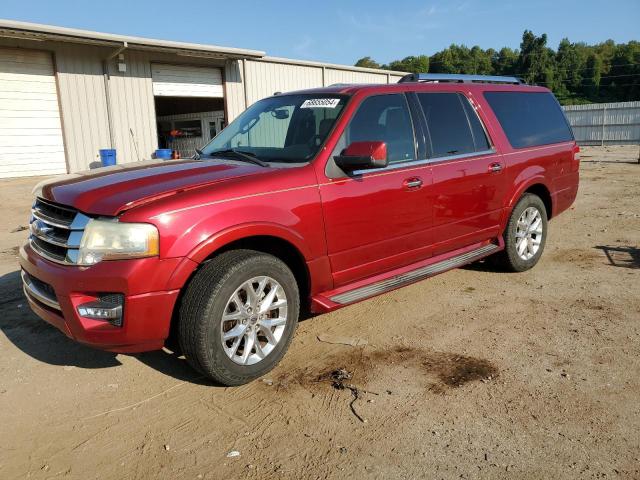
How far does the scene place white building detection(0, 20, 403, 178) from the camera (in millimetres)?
12273

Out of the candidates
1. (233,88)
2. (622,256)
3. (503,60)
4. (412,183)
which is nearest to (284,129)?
(412,183)

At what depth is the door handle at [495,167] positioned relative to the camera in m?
4.98

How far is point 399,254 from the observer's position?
4289 millimetres

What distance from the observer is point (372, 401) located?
10.2ft

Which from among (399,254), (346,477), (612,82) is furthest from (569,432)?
(612,82)

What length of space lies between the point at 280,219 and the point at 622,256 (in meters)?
4.83

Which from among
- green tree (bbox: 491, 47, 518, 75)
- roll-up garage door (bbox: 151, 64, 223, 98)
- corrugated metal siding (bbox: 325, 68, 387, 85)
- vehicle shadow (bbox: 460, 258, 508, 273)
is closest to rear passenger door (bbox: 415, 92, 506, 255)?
vehicle shadow (bbox: 460, 258, 508, 273)

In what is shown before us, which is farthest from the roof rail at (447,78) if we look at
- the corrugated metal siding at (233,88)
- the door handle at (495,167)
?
the corrugated metal siding at (233,88)

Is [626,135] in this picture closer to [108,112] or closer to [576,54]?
[108,112]

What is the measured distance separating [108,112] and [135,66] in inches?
62.2

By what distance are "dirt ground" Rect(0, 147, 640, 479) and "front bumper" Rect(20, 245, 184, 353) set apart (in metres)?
0.48

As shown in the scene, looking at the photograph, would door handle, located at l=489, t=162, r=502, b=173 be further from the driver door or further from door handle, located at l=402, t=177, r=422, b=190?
door handle, located at l=402, t=177, r=422, b=190

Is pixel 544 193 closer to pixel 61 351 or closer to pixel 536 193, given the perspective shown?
pixel 536 193

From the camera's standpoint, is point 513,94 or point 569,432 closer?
point 569,432
